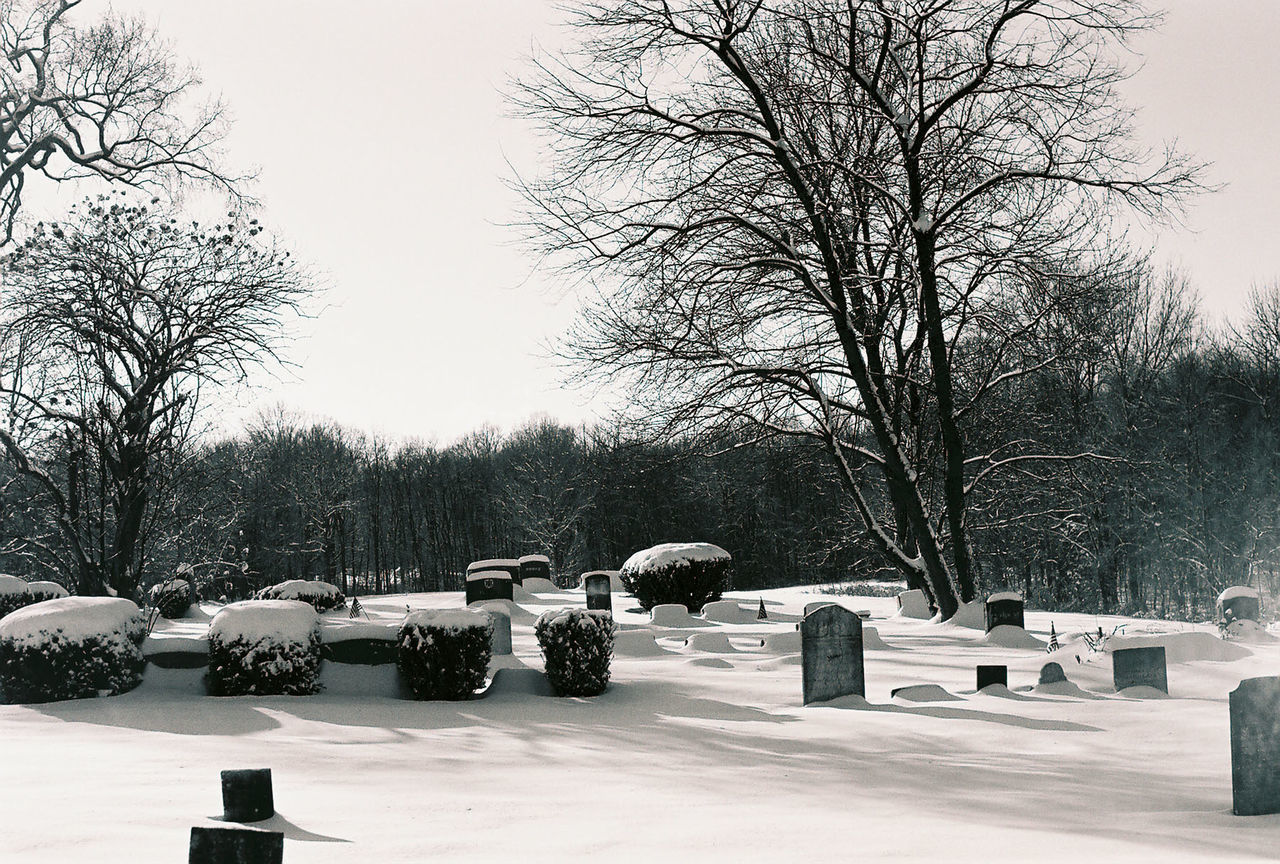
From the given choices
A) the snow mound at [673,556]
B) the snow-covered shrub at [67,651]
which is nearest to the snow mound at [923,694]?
the snow-covered shrub at [67,651]

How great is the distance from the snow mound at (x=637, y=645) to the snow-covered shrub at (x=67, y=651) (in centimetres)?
720

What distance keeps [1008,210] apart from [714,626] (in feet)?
32.0

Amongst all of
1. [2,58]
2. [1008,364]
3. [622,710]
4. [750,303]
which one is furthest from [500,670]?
[2,58]

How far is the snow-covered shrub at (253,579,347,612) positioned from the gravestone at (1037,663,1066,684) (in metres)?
14.2

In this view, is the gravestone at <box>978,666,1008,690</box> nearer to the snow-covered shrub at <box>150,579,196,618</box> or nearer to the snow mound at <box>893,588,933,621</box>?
the snow mound at <box>893,588,933,621</box>

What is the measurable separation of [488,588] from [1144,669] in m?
16.2

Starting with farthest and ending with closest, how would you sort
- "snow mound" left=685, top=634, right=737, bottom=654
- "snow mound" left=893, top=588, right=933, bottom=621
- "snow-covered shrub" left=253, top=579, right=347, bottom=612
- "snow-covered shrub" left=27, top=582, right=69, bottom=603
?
1. "snow mound" left=893, top=588, right=933, bottom=621
2. "snow-covered shrub" left=253, top=579, right=347, bottom=612
3. "snow-covered shrub" left=27, top=582, right=69, bottom=603
4. "snow mound" left=685, top=634, right=737, bottom=654

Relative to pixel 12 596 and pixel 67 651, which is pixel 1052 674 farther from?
pixel 12 596

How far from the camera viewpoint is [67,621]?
1141cm

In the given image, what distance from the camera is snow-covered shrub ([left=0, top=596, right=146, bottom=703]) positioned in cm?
1122

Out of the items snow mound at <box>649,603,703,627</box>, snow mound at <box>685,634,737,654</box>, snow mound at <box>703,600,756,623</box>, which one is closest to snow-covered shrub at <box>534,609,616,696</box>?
snow mound at <box>685,634,737,654</box>

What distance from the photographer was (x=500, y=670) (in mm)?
12859

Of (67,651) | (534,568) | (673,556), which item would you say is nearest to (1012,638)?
(673,556)

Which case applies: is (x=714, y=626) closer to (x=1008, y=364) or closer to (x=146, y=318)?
(x=1008, y=364)
